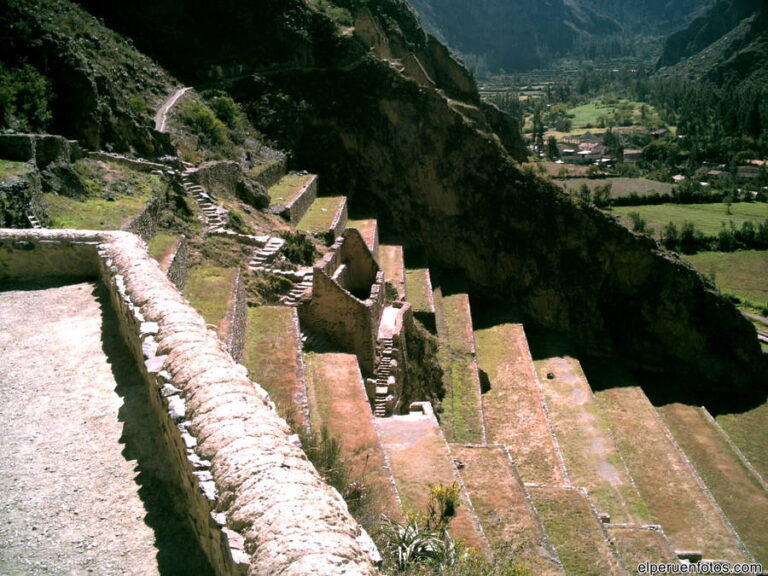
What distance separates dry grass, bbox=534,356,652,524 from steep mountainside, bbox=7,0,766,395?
7117mm

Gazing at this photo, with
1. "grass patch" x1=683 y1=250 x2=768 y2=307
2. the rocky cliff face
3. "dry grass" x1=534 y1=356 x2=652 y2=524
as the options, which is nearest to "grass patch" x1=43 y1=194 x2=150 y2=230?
the rocky cliff face

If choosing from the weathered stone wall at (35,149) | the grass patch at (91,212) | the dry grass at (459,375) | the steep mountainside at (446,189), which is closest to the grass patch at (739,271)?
the steep mountainside at (446,189)

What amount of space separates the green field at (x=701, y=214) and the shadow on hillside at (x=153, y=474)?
6431cm

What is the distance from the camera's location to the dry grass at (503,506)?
42.0 feet

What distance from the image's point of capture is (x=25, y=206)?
1521 cm

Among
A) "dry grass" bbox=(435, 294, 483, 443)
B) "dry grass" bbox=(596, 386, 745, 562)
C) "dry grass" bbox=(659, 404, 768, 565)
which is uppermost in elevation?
"dry grass" bbox=(435, 294, 483, 443)

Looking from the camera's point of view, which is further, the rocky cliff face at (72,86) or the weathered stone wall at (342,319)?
the rocky cliff face at (72,86)

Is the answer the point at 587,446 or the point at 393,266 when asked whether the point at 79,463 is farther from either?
the point at 393,266

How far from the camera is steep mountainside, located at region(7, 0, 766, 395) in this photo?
35.5 m

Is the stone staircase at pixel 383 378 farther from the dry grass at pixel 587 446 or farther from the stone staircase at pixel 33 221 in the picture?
the stone staircase at pixel 33 221

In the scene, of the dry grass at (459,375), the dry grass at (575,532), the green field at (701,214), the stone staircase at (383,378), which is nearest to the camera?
the dry grass at (575,532)

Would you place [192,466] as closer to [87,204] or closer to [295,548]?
[295,548]

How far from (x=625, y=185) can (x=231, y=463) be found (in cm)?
8892

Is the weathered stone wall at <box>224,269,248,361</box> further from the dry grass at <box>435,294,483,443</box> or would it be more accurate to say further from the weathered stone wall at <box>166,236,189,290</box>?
the dry grass at <box>435,294,483,443</box>
